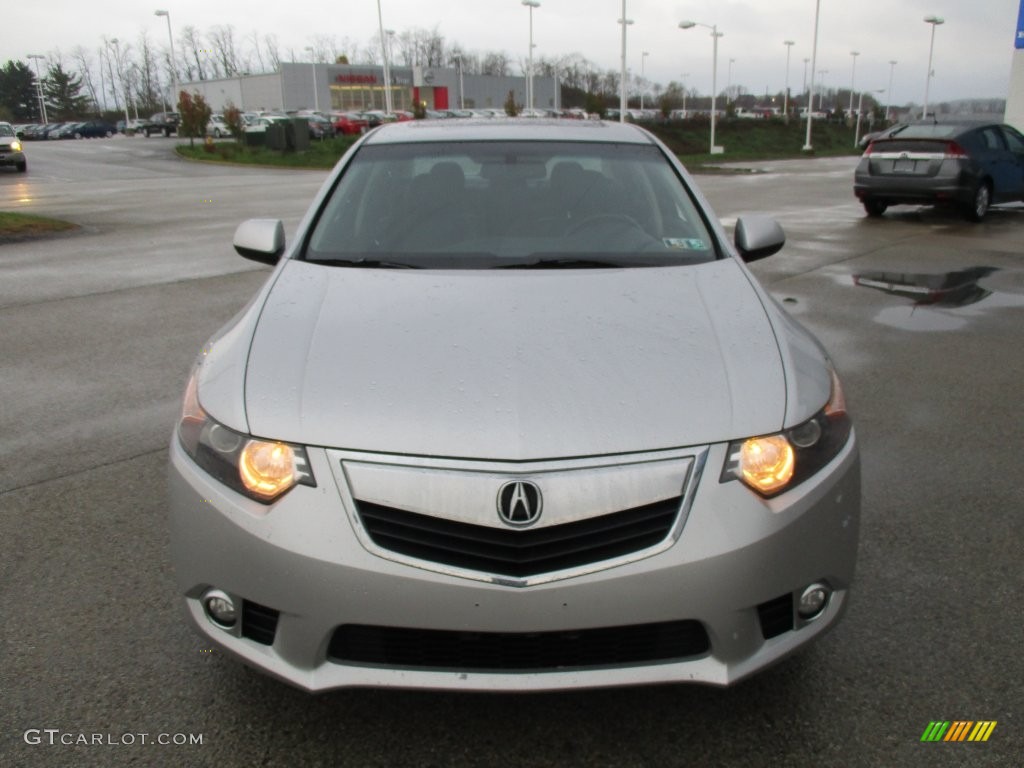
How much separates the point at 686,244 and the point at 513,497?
5.57ft

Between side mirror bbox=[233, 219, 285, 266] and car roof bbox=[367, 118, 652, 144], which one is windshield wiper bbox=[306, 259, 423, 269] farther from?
car roof bbox=[367, 118, 652, 144]

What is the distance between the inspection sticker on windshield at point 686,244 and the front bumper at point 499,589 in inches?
52.7

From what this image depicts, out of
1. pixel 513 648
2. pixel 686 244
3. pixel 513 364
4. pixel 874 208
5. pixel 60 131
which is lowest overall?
pixel 874 208

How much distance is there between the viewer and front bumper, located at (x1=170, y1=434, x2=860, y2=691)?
208 cm

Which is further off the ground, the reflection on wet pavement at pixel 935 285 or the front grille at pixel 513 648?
the front grille at pixel 513 648

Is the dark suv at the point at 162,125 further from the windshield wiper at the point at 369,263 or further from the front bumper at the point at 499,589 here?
the front bumper at the point at 499,589

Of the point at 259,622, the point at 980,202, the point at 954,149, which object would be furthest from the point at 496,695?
the point at 980,202

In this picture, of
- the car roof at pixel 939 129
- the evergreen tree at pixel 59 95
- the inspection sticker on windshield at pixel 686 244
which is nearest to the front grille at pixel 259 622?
the inspection sticker on windshield at pixel 686 244

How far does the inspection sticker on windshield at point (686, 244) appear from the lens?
11.2 feet

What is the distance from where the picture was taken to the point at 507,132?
4094 mm

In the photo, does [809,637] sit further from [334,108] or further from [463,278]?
[334,108]

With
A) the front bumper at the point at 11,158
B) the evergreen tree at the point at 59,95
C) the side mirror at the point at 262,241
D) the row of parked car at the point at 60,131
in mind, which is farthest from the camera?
the evergreen tree at the point at 59,95

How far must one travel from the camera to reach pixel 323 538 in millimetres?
2129

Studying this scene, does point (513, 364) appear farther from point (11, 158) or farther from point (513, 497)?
point (11, 158)
